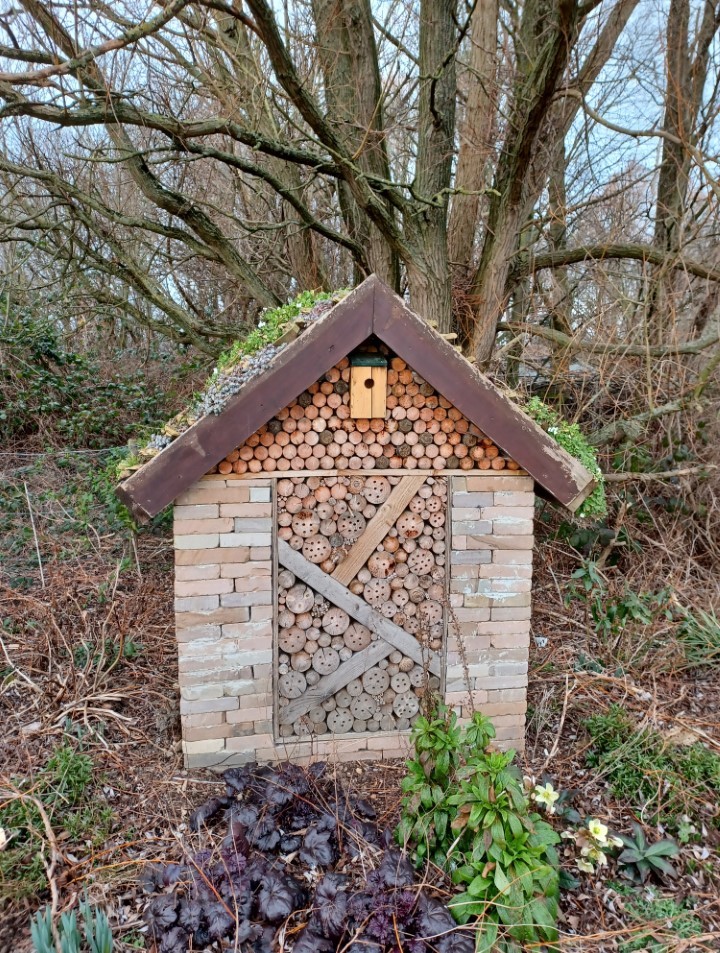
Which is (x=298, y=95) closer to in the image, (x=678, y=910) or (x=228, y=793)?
(x=228, y=793)

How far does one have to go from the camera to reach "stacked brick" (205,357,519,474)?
3506 millimetres

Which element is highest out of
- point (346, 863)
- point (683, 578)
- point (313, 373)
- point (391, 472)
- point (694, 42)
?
point (694, 42)

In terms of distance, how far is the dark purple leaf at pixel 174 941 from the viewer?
269 centimetres

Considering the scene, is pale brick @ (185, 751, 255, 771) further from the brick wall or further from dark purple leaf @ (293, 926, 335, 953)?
dark purple leaf @ (293, 926, 335, 953)

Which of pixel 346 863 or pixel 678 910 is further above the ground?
pixel 346 863

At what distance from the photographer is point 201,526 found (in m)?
3.50

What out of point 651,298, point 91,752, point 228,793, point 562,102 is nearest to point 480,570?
point 228,793

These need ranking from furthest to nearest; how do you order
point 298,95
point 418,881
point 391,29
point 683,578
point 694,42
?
point 391,29 < point 694,42 < point 683,578 < point 298,95 < point 418,881

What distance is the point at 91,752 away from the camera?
3.94 m

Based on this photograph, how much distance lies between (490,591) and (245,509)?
1.58 m

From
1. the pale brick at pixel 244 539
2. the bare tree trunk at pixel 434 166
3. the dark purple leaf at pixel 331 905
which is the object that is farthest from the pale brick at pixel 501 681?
the bare tree trunk at pixel 434 166

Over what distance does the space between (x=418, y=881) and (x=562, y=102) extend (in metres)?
7.06

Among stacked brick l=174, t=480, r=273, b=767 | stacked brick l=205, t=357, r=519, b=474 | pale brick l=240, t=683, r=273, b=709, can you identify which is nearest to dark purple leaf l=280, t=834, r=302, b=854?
stacked brick l=174, t=480, r=273, b=767

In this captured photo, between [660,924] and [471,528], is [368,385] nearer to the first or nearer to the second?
[471,528]
